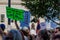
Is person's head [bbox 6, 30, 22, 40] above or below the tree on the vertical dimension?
above

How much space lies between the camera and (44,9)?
11328mm

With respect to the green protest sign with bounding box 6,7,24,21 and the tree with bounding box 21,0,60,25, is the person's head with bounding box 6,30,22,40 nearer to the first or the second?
the green protest sign with bounding box 6,7,24,21

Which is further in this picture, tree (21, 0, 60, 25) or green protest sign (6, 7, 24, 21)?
tree (21, 0, 60, 25)

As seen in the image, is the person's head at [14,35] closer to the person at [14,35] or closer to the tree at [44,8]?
the person at [14,35]

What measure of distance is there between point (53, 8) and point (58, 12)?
26 centimetres

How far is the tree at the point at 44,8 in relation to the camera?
1130 cm

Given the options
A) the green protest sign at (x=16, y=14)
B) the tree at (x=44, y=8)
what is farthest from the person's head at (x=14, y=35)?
the tree at (x=44, y=8)

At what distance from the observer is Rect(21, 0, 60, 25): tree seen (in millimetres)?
11305

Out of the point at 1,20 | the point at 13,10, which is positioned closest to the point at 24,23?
the point at 13,10

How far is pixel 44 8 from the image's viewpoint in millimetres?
11305

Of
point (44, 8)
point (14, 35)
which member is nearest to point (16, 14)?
point (14, 35)

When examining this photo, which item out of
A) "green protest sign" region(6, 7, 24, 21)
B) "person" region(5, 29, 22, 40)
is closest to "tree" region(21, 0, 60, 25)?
"green protest sign" region(6, 7, 24, 21)

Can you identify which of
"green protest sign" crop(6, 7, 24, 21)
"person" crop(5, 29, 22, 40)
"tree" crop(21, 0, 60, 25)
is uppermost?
"person" crop(5, 29, 22, 40)

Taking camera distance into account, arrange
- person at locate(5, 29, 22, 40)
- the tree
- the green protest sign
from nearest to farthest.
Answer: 1. person at locate(5, 29, 22, 40)
2. the green protest sign
3. the tree
